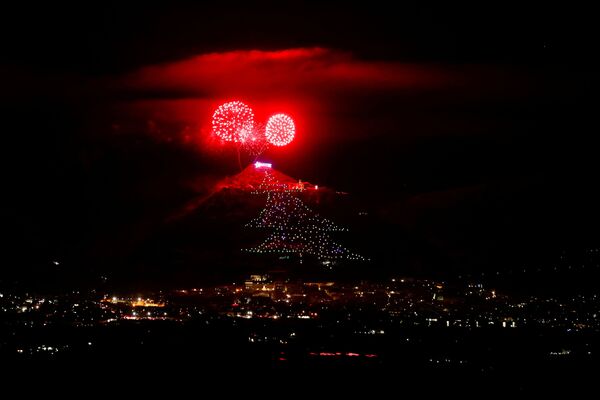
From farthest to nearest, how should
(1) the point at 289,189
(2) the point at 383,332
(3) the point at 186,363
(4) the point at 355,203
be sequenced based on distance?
(4) the point at 355,203
(1) the point at 289,189
(2) the point at 383,332
(3) the point at 186,363

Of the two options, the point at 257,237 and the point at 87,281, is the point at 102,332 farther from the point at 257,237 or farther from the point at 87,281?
the point at 257,237

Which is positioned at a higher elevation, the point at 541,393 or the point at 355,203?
the point at 355,203

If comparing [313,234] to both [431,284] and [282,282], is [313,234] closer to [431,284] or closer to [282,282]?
[282,282]

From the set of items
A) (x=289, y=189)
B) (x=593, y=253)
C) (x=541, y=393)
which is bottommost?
(x=541, y=393)

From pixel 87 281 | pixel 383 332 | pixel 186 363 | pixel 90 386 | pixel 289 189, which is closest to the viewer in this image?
pixel 90 386

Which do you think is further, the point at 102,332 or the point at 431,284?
the point at 431,284

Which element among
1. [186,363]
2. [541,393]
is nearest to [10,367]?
[186,363]
